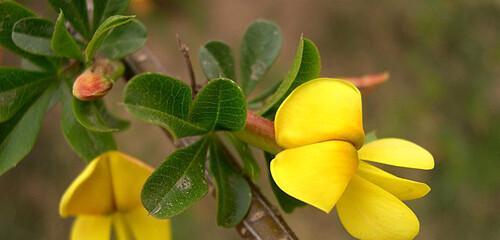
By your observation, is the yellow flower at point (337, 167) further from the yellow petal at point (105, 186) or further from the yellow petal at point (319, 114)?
the yellow petal at point (105, 186)

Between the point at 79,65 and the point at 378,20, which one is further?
the point at 378,20

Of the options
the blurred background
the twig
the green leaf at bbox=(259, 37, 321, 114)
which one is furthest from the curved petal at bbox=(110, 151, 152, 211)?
the blurred background

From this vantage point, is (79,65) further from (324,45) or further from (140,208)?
(324,45)

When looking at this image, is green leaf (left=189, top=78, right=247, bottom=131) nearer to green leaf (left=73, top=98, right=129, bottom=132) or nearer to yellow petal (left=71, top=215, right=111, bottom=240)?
green leaf (left=73, top=98, right=129, bottom=132)

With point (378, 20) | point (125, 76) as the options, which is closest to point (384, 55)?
point (378, 20)

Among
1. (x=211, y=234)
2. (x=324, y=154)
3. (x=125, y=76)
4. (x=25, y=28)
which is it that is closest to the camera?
(x=324, y=154)

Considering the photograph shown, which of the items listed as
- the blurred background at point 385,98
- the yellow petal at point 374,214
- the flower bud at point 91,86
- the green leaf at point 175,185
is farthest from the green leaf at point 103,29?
the blurred background at point 385,98

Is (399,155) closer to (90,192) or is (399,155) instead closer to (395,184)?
(395,184)
